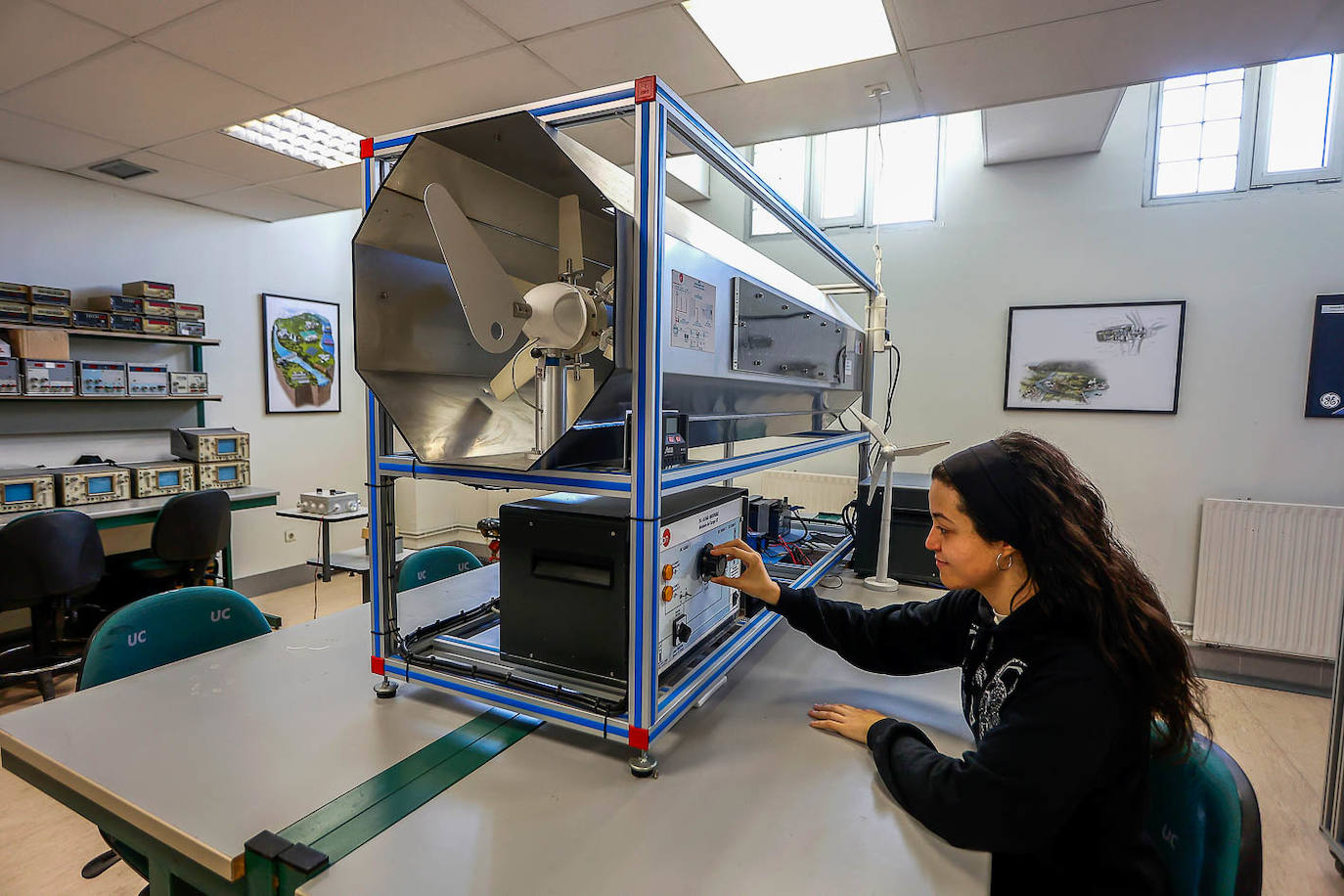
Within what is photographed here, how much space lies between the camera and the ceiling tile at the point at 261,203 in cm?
379

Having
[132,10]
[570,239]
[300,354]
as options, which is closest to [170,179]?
[300,354]

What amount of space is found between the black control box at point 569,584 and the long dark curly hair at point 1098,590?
55cm

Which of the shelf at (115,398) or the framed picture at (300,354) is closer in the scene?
the shelf at (115,398)

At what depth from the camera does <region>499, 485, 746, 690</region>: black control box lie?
42.1 inches

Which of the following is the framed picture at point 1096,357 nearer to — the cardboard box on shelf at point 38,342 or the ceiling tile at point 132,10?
the ceiling tile at point 132,10

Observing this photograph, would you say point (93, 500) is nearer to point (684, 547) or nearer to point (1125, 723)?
point (684, 547)

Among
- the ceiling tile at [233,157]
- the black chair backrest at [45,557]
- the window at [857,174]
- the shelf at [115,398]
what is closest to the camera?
the black chair backrest at [45,557]

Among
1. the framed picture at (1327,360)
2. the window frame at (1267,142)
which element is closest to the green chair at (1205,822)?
the framed picture at (1327,360)

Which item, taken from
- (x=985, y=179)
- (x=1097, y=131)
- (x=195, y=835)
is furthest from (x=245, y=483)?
(x=1097, y=131)

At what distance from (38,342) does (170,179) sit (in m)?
1.10

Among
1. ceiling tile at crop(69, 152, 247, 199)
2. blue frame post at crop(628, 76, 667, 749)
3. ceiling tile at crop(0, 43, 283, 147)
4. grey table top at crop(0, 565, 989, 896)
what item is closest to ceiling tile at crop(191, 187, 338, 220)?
ceiling tile at crop(69, 152, 247, 199)

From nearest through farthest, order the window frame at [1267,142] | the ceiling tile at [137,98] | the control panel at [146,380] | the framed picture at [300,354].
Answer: the ceiling tile at [137,98], the window frame at [1267,142], the control panel at [146,380], the framed picture at [300,354]

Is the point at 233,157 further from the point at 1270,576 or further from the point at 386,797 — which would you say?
the point at 1270,576

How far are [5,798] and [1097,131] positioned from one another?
537cm
